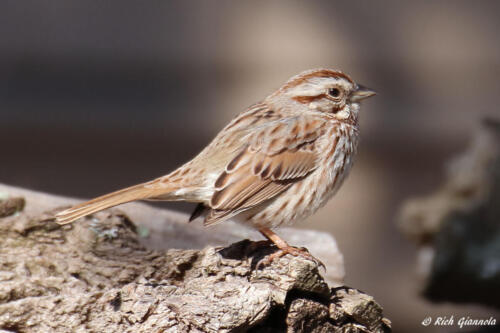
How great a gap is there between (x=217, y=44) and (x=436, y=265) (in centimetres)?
293

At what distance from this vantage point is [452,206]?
5520 mm

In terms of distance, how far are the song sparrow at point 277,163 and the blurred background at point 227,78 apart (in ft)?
10.2

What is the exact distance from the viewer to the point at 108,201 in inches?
140

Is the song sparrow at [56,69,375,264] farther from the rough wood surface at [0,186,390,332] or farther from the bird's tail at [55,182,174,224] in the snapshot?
the rough wood surface at [0,186,390,332]

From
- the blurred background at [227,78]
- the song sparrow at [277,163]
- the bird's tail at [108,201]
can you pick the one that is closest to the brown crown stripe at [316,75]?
the song sparrow at [277,163]

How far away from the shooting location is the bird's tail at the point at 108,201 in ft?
11.4

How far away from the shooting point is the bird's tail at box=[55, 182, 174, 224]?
137 inches

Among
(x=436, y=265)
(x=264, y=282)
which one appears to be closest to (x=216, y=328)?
(x=264, y=282)

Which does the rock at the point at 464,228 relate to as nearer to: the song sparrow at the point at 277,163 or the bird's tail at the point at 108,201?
the song sparrow at the point at 277,163

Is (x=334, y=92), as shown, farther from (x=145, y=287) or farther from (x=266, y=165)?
(x=145, y=287)

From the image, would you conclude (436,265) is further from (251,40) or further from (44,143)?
(44,143)

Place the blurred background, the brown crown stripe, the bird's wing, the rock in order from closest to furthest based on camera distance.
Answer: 1. the bird's wing
2. the brown crown stripe
3. the rock
4. the blurred background

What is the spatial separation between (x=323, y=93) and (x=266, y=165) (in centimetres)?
53

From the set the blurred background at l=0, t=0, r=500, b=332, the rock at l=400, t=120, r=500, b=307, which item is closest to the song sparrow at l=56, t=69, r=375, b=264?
the rock at l=400, t=120, r=500, b=307
